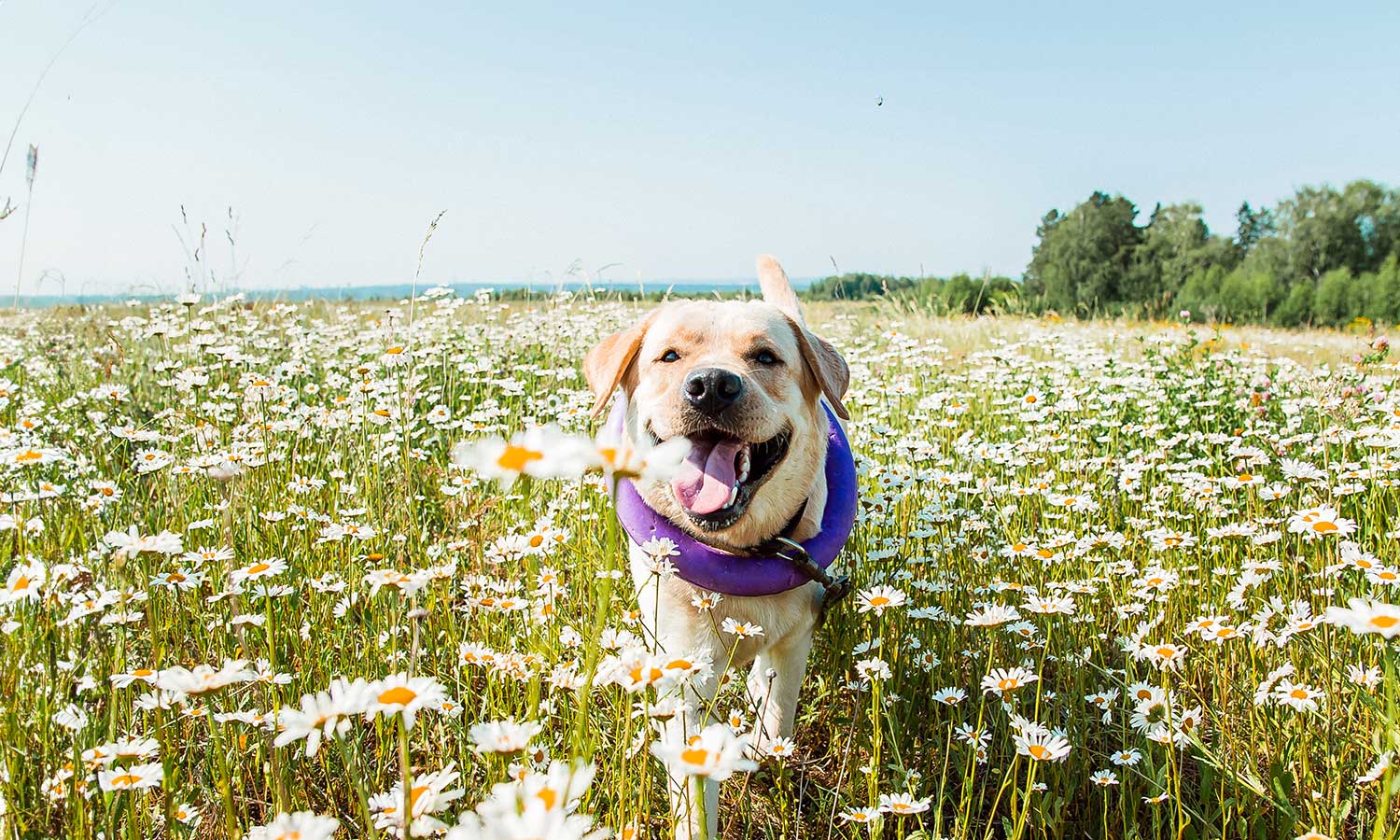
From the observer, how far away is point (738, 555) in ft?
8.55

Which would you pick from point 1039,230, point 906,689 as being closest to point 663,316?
point 906,689

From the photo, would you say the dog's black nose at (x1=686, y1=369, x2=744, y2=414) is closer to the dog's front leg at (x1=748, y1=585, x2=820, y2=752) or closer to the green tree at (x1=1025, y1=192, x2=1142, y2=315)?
the dog's front leg at (x1=748, y1=585, x2=820, y2=752)

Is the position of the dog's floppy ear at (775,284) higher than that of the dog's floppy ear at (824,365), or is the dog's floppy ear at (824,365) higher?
the dog's floppy ear at (775,284)

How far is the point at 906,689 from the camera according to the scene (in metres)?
2.86

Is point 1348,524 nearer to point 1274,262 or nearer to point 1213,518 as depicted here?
point 1213,518

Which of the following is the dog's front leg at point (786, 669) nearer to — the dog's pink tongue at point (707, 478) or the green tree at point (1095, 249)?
the dog's pink tongue at point (707, 478)

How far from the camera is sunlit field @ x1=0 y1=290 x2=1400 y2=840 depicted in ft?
5.03

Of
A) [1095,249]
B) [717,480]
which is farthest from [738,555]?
[1095,249]

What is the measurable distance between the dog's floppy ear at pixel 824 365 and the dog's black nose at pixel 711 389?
0.67 metres

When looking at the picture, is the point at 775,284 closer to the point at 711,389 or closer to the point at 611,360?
the point at 611,360

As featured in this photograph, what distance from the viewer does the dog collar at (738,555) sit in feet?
8.37

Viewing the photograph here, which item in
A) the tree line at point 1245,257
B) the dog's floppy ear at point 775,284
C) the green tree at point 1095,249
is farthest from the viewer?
the green tree at point 1095,249

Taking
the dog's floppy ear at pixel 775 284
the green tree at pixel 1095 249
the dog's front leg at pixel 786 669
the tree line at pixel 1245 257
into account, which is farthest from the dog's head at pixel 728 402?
the green tree at pixel 1095 249

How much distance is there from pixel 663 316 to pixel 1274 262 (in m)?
78.2
